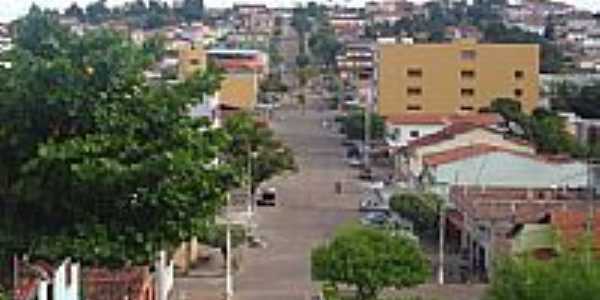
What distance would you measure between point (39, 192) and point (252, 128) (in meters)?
24.2

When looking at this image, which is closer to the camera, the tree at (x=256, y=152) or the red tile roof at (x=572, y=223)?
the red tile roof at (x=572, y=223)

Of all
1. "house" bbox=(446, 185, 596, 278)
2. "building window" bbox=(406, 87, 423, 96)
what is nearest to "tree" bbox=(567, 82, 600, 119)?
"building window" bbox=(406, 87, 423, 96)

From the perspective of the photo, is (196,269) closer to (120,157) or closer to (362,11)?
(120,157)

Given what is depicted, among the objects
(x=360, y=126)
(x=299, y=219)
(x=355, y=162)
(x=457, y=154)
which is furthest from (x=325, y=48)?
(x=299, y=219)

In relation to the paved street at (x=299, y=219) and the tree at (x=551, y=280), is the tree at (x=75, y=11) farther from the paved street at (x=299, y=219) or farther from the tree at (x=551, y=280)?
the tree at (x=551, y=280)

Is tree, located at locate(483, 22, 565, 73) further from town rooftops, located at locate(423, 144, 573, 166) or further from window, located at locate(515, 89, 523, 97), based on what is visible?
town rooftops, located at locate(423, 144, 573, 166)

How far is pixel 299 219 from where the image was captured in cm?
3897

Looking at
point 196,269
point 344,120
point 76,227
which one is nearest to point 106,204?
point 76,227

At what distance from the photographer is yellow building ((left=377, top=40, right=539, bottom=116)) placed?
6166cm

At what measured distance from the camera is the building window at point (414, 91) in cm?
6212

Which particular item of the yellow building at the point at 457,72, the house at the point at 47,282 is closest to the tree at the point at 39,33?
the house at the point at 47,282

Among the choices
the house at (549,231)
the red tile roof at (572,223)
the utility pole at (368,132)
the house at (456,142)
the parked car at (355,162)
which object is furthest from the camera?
the utility pole at (368,132)

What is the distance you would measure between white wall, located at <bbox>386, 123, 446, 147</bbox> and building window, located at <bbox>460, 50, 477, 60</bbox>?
6907 mm

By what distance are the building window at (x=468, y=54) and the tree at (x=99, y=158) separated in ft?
152
